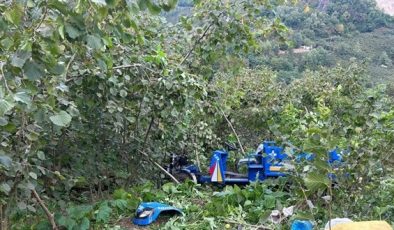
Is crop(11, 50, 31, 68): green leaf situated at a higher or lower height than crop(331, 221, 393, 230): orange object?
higher

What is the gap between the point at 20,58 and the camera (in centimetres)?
175

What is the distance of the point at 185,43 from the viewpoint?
554cm

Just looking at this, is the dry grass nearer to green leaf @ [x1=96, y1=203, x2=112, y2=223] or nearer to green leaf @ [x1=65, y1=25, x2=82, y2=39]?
green leaf @ [x1=96, y1=203, x2=112, y2=223]

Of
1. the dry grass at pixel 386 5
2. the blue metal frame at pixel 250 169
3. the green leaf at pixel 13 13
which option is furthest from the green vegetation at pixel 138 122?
the dry grass at pixel 386 5

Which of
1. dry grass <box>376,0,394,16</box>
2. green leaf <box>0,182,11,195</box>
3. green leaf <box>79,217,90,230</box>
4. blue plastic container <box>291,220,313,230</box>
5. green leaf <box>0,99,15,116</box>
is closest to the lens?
green leaf <box>0,99,15,116</box>

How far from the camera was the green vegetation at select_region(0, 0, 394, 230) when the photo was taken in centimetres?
191

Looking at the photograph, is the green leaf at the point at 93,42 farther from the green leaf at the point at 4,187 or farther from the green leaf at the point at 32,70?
the green leaf at the point at 4,187

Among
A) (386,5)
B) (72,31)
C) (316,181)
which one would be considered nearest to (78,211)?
(316,181)

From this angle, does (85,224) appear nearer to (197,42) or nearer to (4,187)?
(4,187)

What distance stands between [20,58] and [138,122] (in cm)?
316

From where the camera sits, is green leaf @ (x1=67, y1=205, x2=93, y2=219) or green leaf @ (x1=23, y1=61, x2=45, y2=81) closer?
green leaf @ (x1=23, y1=61, x2=45, y2=81)

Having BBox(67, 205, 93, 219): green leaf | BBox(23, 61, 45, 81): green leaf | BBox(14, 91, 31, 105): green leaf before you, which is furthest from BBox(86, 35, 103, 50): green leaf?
BBox(67, 205, 93, 219): green leaf

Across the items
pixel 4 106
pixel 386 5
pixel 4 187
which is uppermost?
pixel 386 5

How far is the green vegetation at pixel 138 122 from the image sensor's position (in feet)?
6.27
